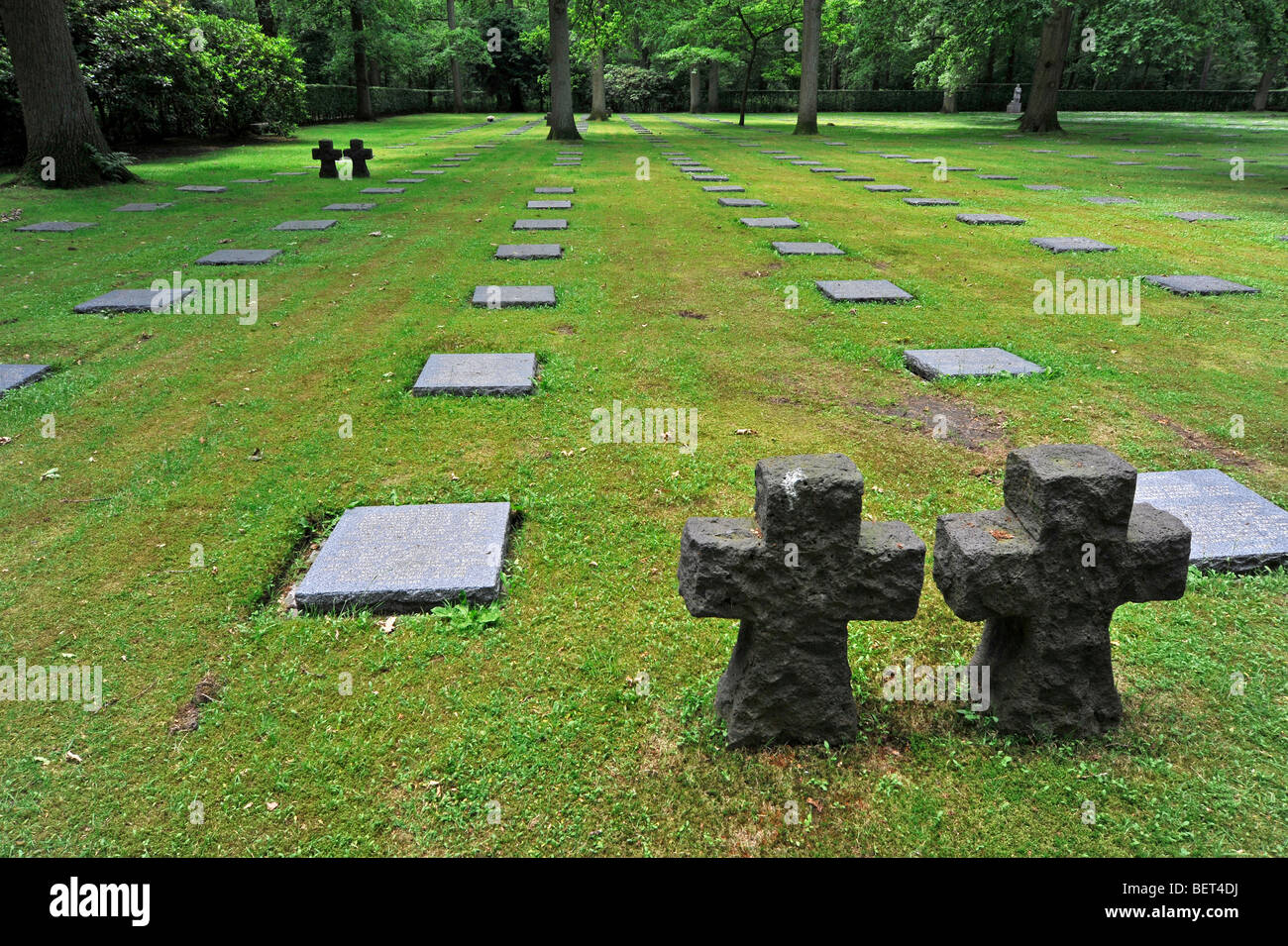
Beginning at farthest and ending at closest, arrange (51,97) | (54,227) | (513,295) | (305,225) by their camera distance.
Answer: (51,97), (305,225), (54,227), (513,295)

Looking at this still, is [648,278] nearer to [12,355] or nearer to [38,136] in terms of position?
[12,355]

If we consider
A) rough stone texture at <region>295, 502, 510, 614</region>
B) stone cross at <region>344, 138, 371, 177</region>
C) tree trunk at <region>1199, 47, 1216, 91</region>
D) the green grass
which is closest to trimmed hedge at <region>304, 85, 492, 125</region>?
stone cross at <region>344, 138, 371, 177</region>

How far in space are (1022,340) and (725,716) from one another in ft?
15.9

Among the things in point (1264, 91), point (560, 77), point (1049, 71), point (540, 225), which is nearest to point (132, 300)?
point (540, 225)

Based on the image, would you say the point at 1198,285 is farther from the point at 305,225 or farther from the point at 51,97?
the point at 51,97

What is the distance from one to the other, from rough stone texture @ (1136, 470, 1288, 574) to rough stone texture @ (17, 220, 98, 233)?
40.8ft

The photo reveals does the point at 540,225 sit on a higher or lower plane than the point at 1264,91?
lower

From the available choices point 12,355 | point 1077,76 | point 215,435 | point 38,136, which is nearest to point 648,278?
point 215,435

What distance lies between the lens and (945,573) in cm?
213

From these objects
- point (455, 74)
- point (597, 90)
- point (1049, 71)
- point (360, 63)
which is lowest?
point (1049, 71)

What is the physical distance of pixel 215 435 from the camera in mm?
4477

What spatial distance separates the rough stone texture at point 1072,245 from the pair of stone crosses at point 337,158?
12842mm

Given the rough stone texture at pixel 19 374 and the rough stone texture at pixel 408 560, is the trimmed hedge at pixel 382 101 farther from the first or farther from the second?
the rough stone texture at pixel 408 560

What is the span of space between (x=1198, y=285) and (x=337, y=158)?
15.2 metres
